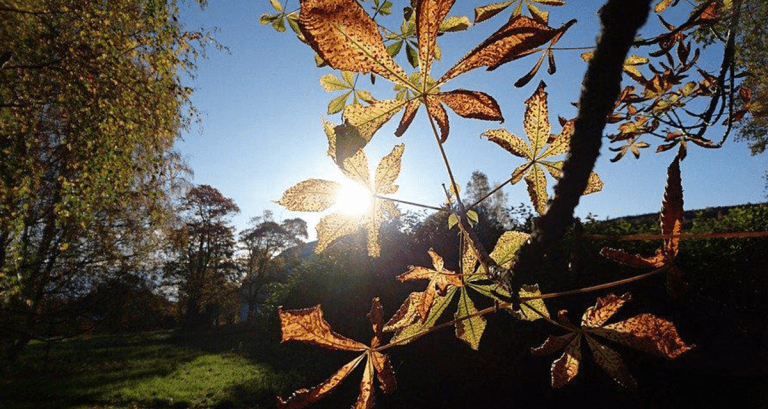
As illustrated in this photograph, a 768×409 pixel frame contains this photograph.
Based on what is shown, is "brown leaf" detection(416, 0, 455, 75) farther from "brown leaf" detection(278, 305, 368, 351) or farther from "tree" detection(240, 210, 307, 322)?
"tree" detection(240, 210, 307, 322)

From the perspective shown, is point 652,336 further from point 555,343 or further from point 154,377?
point 154,377

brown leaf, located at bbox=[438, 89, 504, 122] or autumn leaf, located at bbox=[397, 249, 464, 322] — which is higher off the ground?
brown leaf, located at bbox=[438, 89, 504, 122]

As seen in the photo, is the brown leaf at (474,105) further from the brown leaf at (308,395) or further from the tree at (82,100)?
the tree at (82,100)

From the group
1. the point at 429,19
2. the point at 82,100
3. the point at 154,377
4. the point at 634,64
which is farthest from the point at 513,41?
the point at 154,377

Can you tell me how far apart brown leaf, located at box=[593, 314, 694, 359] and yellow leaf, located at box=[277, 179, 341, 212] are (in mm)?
537

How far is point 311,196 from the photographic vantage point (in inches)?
27.8

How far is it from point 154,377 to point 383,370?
12.9m

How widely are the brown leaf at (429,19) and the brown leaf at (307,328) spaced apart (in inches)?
16.8

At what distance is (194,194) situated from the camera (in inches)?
1190

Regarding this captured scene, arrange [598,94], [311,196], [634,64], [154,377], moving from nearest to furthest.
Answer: [598,94]
[311,196]
[634,64]
[154,377]

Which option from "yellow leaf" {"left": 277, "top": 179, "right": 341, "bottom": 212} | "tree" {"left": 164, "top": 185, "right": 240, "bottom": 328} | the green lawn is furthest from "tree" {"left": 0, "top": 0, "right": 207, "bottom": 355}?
"tree" {"left": 164, "top": 185, "right": 240, "bottom": 328}

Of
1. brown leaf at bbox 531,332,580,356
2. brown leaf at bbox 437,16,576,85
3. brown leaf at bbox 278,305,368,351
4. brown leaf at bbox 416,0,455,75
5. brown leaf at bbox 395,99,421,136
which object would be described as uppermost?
brown leaf at bbox 416,0,455,75

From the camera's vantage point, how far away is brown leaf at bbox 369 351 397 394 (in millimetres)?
625

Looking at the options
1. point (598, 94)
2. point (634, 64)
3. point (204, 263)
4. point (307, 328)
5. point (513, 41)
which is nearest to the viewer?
point (598, 94)
